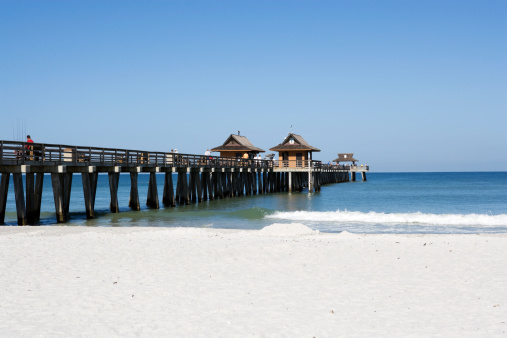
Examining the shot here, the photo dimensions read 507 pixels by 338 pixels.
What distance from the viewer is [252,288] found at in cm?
869

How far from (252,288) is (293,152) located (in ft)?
147

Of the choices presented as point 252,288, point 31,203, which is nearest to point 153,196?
point 31,203

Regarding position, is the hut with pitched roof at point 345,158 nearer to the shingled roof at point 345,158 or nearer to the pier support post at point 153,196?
the shingled roof at point 345,158

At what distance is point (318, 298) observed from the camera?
316 inches

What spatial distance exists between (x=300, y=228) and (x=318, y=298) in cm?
912

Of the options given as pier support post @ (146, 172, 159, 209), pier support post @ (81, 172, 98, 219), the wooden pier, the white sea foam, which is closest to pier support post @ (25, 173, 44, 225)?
the wooden pier

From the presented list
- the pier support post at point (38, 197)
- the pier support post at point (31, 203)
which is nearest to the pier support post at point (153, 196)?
the pier support post at point (38, 197)

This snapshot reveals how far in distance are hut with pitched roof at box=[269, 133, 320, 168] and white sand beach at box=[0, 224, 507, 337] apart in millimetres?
38257

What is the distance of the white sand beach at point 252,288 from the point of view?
6625 millimetres

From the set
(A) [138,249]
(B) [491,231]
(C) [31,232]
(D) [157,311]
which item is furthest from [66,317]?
(B) [491,231]

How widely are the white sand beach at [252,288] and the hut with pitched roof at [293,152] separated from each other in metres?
38.3

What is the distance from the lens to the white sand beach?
21.7 feet

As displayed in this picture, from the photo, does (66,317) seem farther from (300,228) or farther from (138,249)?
(300,228)

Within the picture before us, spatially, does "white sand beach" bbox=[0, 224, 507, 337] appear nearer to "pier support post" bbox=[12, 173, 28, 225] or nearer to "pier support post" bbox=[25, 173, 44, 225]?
"pier support post" bbox=[12, 173, 28, 225]
